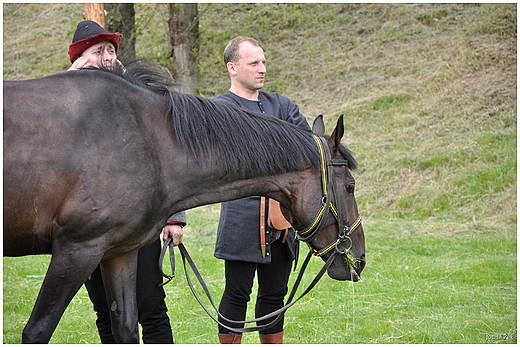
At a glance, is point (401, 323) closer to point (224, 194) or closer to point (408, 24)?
point (224, 194)

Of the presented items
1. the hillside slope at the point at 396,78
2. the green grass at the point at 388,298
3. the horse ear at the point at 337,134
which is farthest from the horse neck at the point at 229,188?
the hillside slope at the point at 396,78

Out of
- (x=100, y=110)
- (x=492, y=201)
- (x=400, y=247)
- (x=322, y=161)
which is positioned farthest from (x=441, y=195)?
(x=100, y=110)

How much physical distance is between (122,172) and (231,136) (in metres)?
0.59

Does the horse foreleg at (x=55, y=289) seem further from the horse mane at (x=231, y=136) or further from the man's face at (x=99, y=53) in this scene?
the man's face at (x=99, y=53)

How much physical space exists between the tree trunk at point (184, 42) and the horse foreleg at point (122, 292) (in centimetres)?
919

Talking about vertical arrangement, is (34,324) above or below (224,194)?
below

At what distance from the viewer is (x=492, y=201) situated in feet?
24.6

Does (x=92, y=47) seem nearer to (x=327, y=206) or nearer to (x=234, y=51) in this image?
(x=234, y=51)

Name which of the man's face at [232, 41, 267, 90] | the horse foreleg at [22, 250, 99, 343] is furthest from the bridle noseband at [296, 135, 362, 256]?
the horse foreleg at [22, 250, 99, 343]

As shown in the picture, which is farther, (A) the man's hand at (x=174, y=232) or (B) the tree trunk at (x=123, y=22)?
(B) the tree trunk at (x=123, y=22)

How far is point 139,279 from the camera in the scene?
3.01 metres

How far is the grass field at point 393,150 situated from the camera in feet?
14.0

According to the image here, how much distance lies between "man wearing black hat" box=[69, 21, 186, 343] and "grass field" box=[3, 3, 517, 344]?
0.97m

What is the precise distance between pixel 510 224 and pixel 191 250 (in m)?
4.10
